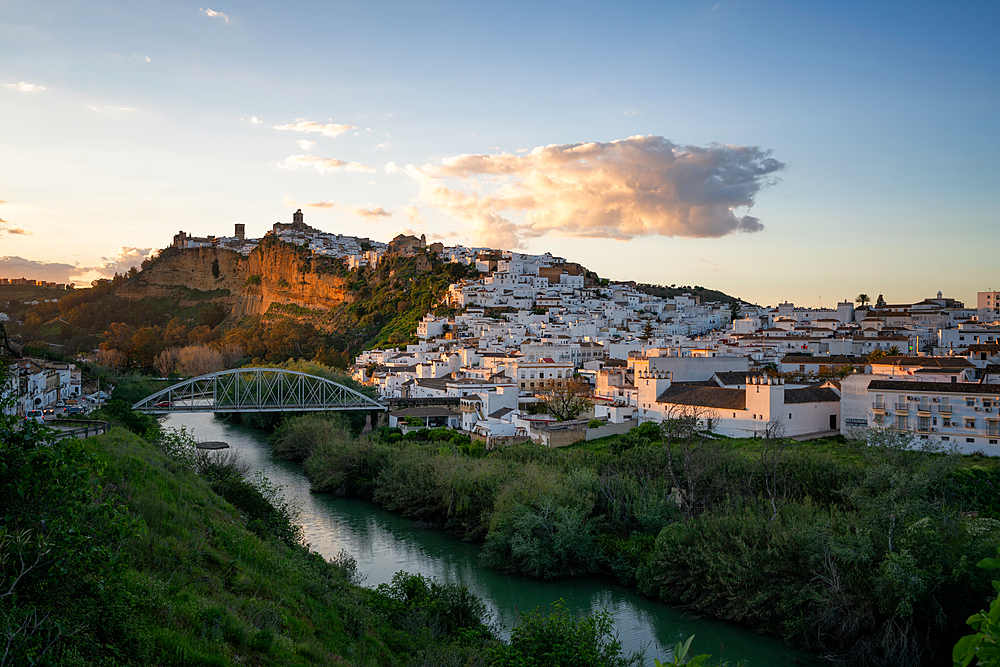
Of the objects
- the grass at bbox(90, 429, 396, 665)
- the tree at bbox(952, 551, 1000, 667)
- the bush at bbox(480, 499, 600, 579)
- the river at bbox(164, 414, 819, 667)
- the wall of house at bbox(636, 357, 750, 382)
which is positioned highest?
the tree at bbox(952, 551, 1000, 667)

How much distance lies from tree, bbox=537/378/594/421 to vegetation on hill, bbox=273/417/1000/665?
6.00 meters

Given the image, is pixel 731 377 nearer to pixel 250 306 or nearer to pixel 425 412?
pixel 425 412

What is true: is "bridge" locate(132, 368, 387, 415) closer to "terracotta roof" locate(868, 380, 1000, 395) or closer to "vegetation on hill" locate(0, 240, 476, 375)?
"vegetation on hill" locate(0, 240, 476, 375)

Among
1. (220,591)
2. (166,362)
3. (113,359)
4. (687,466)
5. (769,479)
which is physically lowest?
(166,362)

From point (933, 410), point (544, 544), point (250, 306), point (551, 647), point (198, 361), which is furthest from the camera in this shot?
point (250, 306)

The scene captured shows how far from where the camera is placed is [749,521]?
15617 millimetres

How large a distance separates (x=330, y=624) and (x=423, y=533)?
12.4 metres

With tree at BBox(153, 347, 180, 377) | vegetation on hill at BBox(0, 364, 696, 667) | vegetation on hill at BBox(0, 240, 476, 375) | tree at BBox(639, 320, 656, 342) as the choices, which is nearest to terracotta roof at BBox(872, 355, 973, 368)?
vegetation on hill at BBox(0, 364, 696, 667)

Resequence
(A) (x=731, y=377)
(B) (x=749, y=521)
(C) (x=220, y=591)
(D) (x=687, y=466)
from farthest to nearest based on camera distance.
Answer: (A) (x=731, y=377), (D) (x=687, y=466), (B) (x=749, y=521), (C) (x=220, y=591)

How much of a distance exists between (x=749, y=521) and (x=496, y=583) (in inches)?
252

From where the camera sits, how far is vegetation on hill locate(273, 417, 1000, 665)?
13.0m

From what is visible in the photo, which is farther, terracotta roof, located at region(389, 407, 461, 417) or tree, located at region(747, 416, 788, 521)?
terracotta roof, located at region(389, 407, 461, 417)

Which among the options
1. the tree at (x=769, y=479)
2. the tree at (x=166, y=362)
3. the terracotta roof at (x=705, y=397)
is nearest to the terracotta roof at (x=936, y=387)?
the terracotta roof at (x=705, y=397)

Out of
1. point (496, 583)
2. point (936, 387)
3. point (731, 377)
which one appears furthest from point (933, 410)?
point (496, 583)
